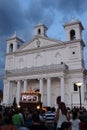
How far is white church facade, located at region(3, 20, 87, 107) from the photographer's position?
3884 centimetres

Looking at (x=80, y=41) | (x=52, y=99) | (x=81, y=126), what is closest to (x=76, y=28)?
(x=80, y=41)

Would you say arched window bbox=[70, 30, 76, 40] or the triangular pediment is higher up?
arched window bbox=[70, 30, 76, 40]

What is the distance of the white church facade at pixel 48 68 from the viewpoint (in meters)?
38.8

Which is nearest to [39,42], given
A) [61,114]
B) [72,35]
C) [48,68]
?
[72,35]

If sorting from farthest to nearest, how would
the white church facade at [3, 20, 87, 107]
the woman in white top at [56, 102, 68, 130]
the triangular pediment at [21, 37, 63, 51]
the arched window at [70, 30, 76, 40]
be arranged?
1. the triangular pediment at [21, 37, 63, 51]
2. the arched window at [70, 30, 76, 40]
3. the white church facade at [3, 20, 87, 107]
4. the woman in white top at [56, 102, 68, 130]

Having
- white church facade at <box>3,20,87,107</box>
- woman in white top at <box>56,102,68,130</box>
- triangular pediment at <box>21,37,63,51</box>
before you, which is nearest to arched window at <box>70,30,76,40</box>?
white church facade at <box>3,20,87,107</box>

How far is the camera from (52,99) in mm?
40969

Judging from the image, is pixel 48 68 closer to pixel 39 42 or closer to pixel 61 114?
pixel 39 42

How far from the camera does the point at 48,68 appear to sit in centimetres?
3984

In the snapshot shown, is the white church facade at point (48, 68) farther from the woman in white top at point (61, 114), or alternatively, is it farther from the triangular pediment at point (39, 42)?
the woman in white top at point (61, 114)

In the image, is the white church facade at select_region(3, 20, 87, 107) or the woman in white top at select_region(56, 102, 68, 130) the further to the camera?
the white church facade at select_region(3, 20, 87, 107)

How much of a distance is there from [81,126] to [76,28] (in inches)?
1456

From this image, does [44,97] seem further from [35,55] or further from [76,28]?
[76,28]

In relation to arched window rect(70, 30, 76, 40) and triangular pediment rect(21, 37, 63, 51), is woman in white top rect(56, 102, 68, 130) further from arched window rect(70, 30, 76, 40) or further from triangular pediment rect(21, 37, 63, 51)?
arched window rect(70, 30, 76, 40)
